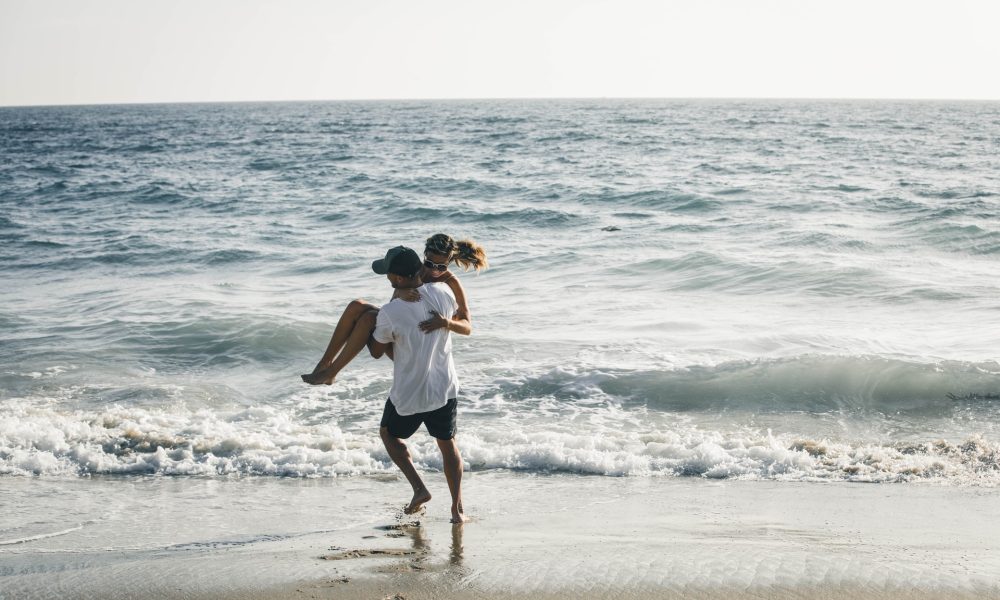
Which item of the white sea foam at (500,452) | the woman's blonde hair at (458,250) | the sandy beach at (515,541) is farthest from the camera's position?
the white sea foam at (500,452)

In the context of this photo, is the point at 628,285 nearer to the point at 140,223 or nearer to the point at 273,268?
the point at 273,268

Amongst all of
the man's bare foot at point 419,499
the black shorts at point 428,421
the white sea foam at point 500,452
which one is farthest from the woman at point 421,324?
the white sea foam at point 500,452

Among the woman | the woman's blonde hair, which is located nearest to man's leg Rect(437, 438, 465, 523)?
the woman

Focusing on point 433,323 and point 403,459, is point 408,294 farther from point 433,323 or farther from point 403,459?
point 403,459

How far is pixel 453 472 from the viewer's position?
4801 mm

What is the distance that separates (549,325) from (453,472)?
19.5 feet

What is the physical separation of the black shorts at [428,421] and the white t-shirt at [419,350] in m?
0.06

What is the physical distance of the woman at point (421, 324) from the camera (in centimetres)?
438

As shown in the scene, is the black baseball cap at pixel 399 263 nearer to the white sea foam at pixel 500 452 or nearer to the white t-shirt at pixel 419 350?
the white t-shirt at pixel 419 350

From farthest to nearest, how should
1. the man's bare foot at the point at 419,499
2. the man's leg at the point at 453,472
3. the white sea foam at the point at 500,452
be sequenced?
the white sea foam at the point at 500,452 → the man's bare foot at the point at 419,499 → the man's leg at the point at 453,472

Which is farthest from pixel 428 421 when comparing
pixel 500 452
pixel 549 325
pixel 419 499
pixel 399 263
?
pixel 549 325

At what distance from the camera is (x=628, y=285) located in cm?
1290

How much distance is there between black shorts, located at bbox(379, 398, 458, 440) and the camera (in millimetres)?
4625

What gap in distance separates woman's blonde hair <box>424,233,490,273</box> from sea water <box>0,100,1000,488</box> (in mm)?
2176
